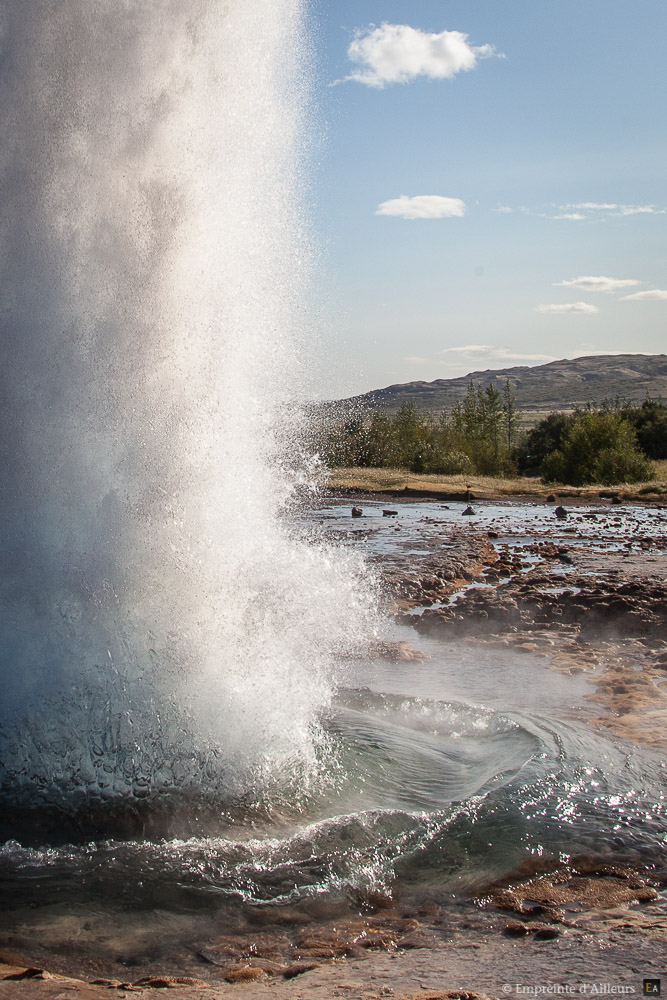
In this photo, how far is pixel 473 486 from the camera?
127 feet

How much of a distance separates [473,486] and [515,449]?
74.5 ft

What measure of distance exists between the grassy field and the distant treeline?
1.98 metres

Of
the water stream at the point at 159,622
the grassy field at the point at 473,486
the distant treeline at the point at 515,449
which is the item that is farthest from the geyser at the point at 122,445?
the distant treeline at the point at 515,449

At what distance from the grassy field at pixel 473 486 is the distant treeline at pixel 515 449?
6.49 ft

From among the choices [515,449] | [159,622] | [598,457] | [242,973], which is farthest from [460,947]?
[515,449]

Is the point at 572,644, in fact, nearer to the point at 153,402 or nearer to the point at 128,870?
the point at 153,402

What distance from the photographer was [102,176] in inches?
219

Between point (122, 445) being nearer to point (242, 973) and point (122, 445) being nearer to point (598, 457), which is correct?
point (242, 973)

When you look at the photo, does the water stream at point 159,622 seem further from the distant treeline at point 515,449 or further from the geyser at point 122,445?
the distant treeline at point 515,449

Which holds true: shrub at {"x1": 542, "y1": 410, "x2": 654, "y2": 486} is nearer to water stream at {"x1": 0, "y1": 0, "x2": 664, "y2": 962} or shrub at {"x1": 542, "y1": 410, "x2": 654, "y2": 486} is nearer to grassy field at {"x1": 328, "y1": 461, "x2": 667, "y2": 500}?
grassy field at {"x1": 328, "y1": 461, "x2": 667, "y2": 500}

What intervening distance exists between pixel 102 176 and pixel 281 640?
3.63 metres

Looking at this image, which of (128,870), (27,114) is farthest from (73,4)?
(128,870)

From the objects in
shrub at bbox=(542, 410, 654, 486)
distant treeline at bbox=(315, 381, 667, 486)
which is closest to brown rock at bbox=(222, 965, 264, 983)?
distant treeline at bbox=(315, 381, 667, 486)

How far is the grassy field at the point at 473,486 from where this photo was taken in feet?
118
